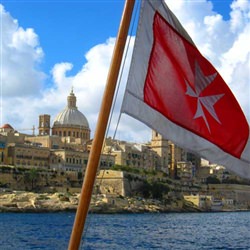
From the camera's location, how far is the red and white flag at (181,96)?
473 centimetres

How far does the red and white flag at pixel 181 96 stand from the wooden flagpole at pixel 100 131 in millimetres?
331

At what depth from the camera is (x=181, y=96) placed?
16.0ft

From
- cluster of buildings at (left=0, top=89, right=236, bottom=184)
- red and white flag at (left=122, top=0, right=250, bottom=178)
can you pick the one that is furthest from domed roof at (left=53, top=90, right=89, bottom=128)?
red and white flag at (left=122, top=0, right=250, bottom=178)

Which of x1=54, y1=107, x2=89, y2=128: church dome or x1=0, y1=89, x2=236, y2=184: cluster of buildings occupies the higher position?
x1=54, y1=107, x2=89, y2=128: church dome

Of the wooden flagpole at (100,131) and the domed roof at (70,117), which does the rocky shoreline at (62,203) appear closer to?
the domed roof at (70,117)

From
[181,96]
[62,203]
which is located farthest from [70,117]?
[181,96]

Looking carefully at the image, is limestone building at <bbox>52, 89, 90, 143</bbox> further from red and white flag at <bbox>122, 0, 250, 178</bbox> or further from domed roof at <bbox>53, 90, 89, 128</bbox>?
red and white flag at <bbox>122, 0, 250, 178</bbox>

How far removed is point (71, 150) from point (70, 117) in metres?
23.3

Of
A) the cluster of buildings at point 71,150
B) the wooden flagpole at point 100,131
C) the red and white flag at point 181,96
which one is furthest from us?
the cluster of buildings at point 71,150

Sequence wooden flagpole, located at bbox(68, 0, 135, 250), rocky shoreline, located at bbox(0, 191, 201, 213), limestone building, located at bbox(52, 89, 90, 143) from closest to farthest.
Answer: wooden flagpole, located at bbox(68, 0, 135, 250)
rocky shoreline, located at bbox(0, 191, 201, 213)
limestone building, located at bbox(52, 89, 90, 143)

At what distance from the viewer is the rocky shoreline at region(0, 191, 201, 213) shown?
210 ft

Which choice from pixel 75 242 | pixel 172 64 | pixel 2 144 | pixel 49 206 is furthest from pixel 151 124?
pixel 2 144

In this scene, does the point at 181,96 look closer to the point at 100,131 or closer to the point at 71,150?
the point at 100,131

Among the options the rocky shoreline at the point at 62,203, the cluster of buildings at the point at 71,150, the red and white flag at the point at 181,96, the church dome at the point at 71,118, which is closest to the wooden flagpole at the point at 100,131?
→ the red and white flag at the point at 181,96
